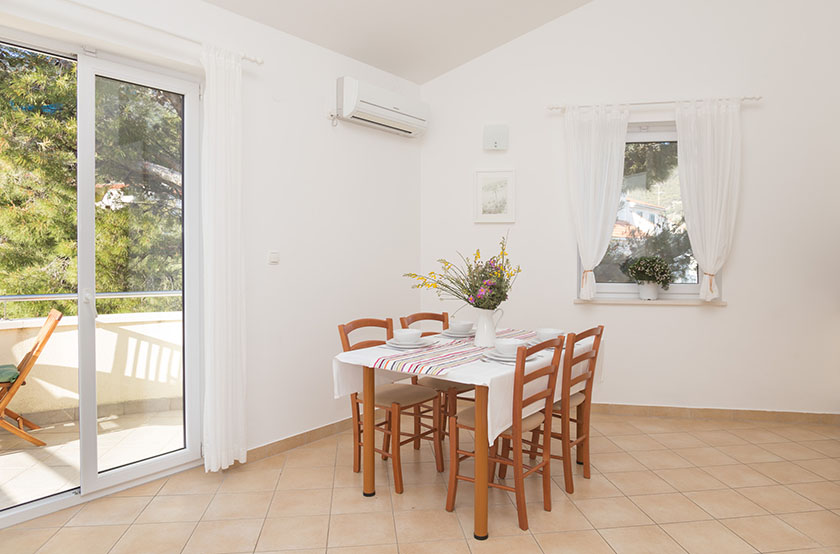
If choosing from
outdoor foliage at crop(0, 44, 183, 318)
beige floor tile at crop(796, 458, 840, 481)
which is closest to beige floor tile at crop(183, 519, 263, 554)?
outdoor foliage at crop(0, 44, 183, 318)

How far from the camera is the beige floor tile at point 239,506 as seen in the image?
2.55 meters

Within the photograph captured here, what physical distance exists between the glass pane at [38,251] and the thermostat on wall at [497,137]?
9.25ft

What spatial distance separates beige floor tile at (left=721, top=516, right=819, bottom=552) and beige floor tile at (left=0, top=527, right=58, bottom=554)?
3010 millimetres

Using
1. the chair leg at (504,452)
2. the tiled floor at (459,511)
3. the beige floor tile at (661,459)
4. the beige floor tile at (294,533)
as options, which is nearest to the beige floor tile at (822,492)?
the tiled floor at (459,511)

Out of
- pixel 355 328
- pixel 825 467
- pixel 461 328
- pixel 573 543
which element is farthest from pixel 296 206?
pixel 825 467

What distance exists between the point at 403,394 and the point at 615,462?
4.41 ft

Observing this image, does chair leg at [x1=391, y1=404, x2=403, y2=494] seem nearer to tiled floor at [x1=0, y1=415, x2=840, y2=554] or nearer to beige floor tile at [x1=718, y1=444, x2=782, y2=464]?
tiled floor at [x1=0, y1=415, x2=840, y2=554]

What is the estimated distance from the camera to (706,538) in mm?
2338

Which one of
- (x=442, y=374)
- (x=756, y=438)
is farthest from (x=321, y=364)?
(x=756, y=438)

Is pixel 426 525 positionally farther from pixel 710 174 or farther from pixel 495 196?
pixel 710 174

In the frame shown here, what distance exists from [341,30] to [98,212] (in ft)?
6.23

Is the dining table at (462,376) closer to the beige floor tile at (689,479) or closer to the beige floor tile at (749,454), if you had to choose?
the beige floor tile at (689,479)

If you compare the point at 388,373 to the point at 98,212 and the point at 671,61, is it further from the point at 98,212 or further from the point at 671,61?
the point at 671,61

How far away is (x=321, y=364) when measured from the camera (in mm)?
3695
